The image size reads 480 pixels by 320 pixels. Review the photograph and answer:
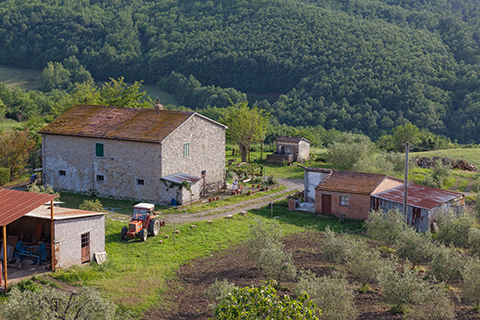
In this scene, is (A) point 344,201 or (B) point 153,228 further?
(A) point 344,201

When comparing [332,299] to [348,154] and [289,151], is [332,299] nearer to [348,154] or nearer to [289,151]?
[348,154]

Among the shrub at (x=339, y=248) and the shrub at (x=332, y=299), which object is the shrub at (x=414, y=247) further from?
the shrub at (x=332, y=299)

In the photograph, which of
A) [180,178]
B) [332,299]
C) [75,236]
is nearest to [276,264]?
[332,299]

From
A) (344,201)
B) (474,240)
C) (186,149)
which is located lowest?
(474,240)

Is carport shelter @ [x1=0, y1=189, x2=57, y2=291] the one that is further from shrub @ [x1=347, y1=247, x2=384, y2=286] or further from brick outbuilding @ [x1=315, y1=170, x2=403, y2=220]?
brick outbuilding @ [x1=315, y1=170, x2=403, y2=220]

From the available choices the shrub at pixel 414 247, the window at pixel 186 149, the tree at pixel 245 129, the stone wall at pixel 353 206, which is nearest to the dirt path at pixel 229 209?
the stone wall at pixel 353 206

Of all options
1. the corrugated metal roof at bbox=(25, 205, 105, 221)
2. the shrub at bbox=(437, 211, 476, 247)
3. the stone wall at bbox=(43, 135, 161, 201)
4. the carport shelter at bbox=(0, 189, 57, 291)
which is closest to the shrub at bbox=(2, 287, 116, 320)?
the carport shelter at bbox=(0, 189, 57, 291)
